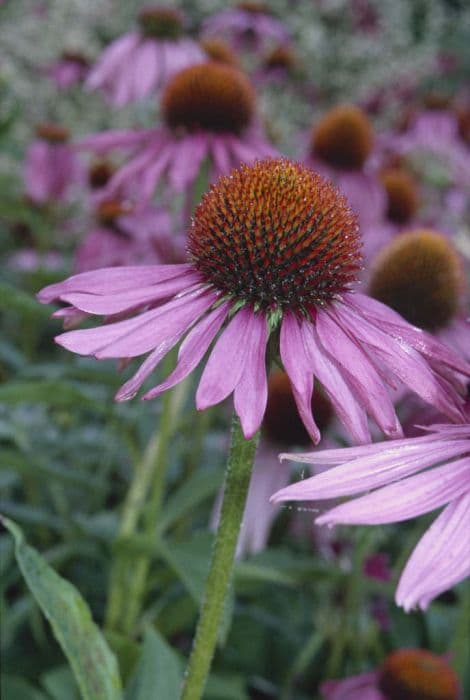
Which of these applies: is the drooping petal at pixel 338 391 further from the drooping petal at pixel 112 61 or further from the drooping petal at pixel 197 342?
the drooping petal at pixel 112 61

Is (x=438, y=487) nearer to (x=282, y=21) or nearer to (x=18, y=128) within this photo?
(x=18, y=128)

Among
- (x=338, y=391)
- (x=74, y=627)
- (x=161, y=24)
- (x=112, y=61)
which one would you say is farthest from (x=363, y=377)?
(x=161, y=24)

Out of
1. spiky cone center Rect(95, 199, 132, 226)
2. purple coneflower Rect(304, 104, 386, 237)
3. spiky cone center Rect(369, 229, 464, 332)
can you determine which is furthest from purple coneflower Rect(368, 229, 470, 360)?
spiky cone center Rect(95, 199, 132, 226)

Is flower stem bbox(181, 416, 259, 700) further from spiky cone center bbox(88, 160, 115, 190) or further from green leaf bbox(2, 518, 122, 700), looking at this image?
spiky cone center bbox(88, 160, 115, 190)

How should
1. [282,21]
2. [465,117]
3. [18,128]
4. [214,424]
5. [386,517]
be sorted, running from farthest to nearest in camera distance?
[282,21] < [18,128] < [465,117] < [214,424] < [386,517]

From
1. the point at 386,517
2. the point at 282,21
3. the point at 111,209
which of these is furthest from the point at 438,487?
the point at 282,21

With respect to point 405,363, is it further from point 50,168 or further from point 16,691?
point 50,168

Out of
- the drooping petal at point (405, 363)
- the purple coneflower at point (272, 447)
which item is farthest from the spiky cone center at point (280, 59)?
the drooping petal at point (405, 363)
